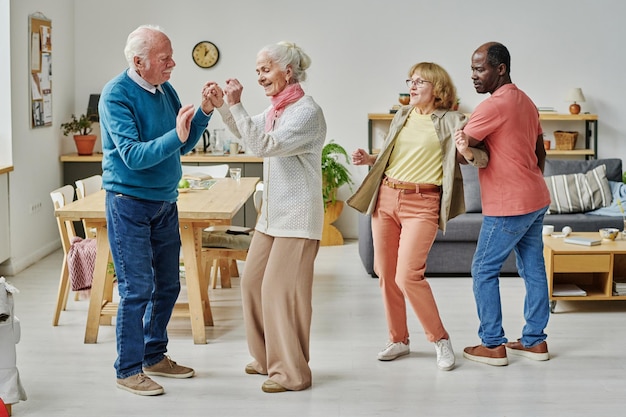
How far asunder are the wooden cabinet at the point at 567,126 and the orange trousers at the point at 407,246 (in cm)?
383

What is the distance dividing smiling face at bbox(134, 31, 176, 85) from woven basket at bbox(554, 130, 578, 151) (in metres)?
5.16

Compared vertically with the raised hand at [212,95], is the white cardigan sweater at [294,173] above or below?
below

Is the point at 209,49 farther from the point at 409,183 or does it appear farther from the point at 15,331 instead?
the point at 15,331

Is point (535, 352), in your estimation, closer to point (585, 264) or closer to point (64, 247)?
Answer: point (585, 264)

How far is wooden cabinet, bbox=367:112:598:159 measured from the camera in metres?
8.30

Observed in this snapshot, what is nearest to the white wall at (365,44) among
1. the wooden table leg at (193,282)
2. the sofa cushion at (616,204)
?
the sofa cushion at (616,204)

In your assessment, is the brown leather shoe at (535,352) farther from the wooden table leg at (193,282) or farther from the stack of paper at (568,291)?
the wooden table leg at (193,282)

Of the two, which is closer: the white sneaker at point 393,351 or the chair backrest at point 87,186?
the white sneaker at point 393,351

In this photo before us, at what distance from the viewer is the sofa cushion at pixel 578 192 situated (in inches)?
283

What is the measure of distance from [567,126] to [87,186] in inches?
182

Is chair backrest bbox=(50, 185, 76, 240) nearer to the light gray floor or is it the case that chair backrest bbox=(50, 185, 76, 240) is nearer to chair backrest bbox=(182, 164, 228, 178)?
the light gray floor

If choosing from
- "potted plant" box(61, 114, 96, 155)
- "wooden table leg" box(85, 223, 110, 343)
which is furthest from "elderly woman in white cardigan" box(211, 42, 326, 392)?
"potted plant" box(61, 114, 96, 155)

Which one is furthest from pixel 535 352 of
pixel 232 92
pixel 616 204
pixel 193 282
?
pixel 616 204

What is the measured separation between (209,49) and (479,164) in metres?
4.72
